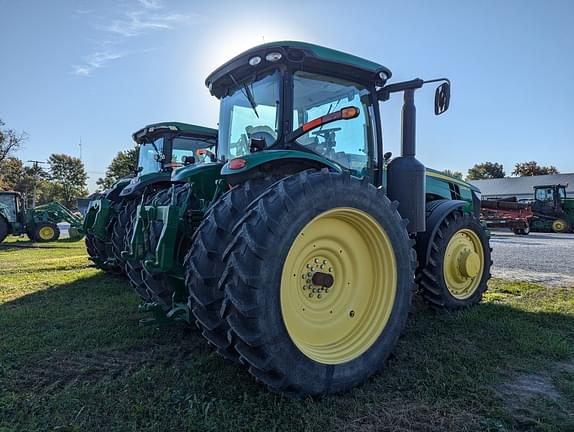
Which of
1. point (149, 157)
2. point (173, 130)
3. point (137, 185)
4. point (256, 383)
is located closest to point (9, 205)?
point (149, 157)

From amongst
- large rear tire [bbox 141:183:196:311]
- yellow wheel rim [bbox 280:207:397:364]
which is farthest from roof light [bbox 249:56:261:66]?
yellow wheel rim [bbox 280:207:397:364]

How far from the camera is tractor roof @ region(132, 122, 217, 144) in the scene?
7602 millimetres

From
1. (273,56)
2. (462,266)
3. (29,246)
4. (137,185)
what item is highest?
(273,56)

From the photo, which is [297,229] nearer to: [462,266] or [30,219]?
[462,266]

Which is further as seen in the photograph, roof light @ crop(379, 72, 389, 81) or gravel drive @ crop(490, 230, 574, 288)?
gravel drive @ crop(490, 230, 574, 288)

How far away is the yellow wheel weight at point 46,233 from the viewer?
16.3 metres

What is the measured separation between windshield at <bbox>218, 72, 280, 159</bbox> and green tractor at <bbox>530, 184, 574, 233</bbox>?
22679 mm

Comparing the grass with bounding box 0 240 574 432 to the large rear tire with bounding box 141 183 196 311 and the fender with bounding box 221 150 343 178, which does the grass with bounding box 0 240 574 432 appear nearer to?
the large rear tire with bounding box 141 183 196 311

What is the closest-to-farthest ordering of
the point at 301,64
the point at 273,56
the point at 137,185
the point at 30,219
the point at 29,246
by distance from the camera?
the point at 273,56 → the point at 301,64 → the point at 137,185 → the point at 29,246 → the point at 30,219

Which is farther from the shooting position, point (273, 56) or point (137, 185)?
point (137, 185)

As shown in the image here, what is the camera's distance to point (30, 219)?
16391 mm

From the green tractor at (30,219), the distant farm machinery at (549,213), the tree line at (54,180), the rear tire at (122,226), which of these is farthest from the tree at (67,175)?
the rear tire at (122,226)

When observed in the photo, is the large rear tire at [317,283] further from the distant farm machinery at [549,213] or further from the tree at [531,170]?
the tree at [531,170]

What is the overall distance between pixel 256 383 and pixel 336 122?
2.22 metres
